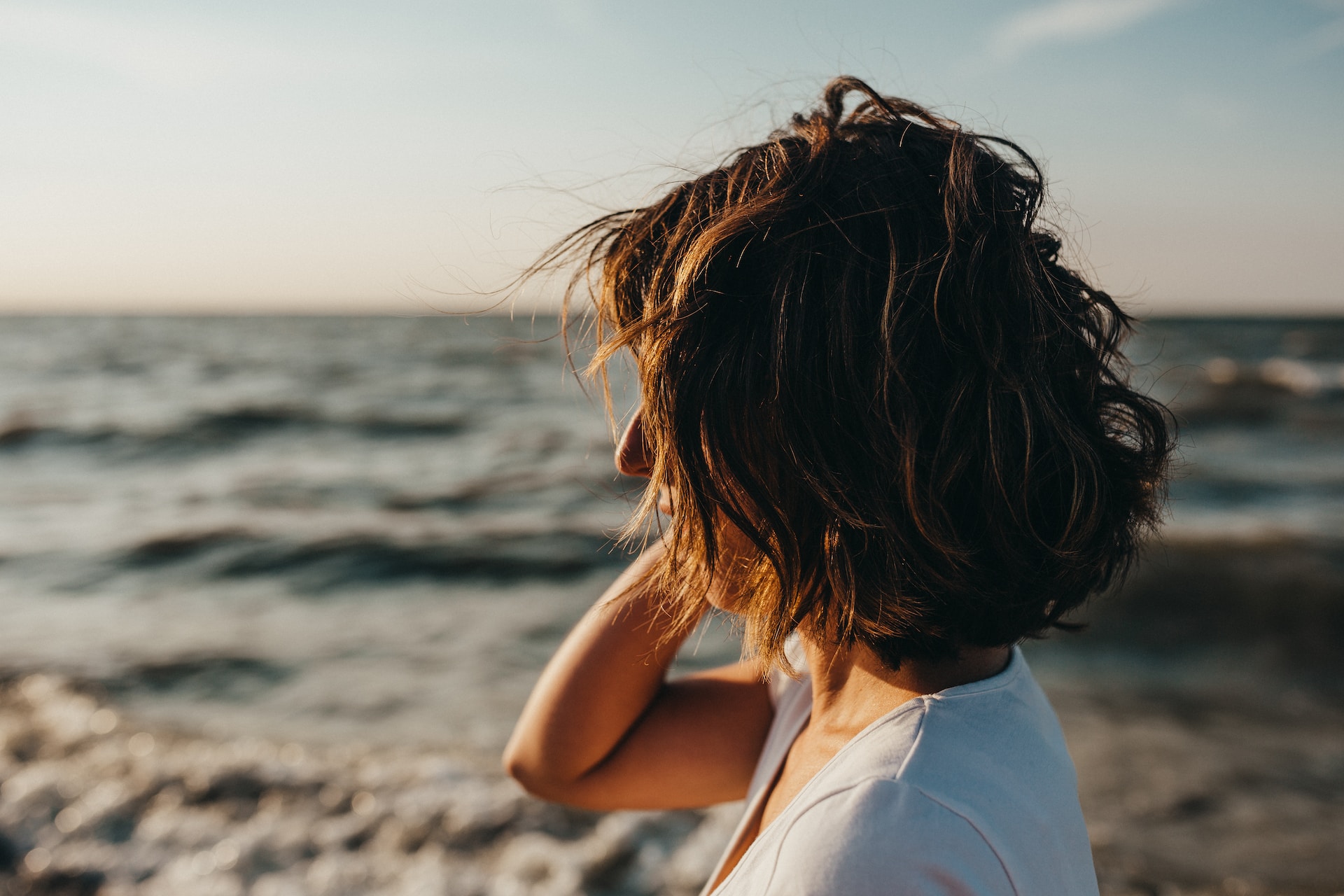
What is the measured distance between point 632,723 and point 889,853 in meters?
0.85

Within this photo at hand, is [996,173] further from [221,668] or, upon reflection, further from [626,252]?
[221,668]

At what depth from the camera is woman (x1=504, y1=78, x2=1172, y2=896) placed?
37.3 inches

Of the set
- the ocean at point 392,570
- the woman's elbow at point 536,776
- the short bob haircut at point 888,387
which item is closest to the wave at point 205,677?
the ocean at point 392,570

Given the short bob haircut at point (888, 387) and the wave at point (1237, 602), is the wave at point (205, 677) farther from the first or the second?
the wave at point (1237, 602)

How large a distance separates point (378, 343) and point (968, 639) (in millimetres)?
38707

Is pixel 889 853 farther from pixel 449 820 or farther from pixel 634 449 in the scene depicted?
pixel 449 820

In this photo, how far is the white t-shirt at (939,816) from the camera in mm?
816

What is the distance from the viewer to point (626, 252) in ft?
4.07

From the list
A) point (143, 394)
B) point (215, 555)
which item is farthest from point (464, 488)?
point (143, 394)

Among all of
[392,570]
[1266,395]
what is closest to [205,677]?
[392,570]

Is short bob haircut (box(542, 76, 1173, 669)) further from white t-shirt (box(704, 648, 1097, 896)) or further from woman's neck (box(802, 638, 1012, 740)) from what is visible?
white t-shirt (box(704, 648, 1097, 896))

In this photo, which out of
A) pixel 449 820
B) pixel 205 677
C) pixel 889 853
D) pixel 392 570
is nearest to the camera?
pixel 889 853

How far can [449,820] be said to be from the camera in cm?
343

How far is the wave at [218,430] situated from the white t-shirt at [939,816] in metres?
13.2
